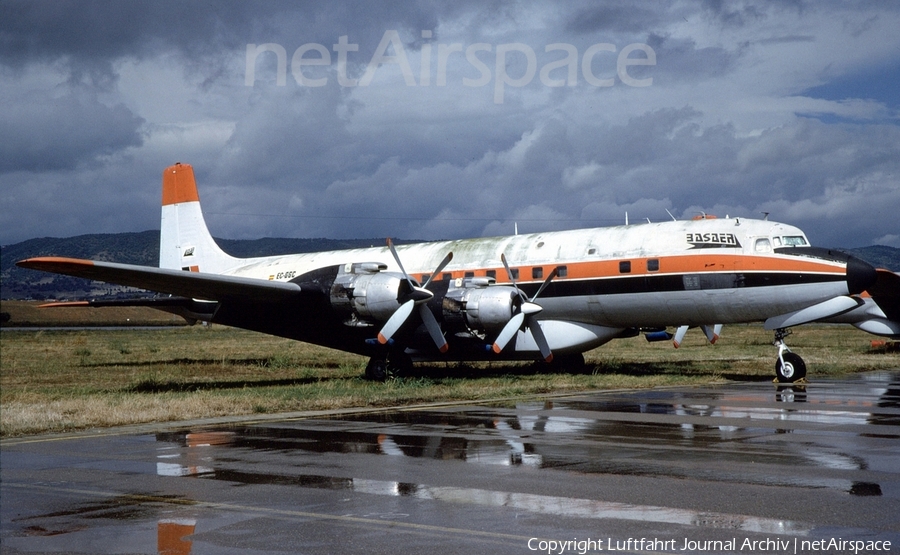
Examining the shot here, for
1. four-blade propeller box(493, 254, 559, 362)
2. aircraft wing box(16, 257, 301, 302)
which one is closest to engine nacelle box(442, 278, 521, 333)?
four-blade propeller box(493, 254, 559, 362)

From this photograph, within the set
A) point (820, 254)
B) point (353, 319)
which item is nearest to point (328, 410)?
point (353, 319)

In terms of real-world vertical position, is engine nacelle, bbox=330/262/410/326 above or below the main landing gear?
above

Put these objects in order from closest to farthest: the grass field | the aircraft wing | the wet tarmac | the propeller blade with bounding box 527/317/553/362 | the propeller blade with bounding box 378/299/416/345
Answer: the wet tarmac, the grass field, the aircraft wing, the propeller blade with bounding box 378/299/416/345, the propeller blade with bounding box 527/317/553/362

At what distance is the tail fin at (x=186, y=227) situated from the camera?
3219 centimetres

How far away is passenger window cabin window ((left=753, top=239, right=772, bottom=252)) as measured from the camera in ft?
75.0

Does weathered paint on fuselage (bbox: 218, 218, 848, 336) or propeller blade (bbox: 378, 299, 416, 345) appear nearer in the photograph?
propeller blade (bbox: 378, 299, 416, 345)

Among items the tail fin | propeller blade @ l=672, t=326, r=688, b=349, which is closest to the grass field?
propeller blade @ l=672, t=326, r=688, b=349

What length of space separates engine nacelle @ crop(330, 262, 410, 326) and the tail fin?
9.68 meters

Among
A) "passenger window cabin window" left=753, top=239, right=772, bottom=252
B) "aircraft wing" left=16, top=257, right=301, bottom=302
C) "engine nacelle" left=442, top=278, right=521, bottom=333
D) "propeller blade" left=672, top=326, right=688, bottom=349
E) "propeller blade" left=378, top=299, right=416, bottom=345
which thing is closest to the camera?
"aircraft wing" left=16, top=257, right=301, bottom=302

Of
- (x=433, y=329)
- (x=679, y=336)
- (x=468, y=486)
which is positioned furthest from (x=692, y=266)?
(x=468, y=486)

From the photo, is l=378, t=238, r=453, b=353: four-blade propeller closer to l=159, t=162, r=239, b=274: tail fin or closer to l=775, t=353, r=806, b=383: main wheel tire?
l=775, t=353, r=806, b=383: main wheel tire

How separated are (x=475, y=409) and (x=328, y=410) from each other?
2.88 m

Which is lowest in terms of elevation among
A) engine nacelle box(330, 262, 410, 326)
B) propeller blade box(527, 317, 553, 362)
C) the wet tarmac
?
the wet tarmac

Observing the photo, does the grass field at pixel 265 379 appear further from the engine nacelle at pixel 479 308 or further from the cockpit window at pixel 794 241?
the cockpit window at pixel 794 241
